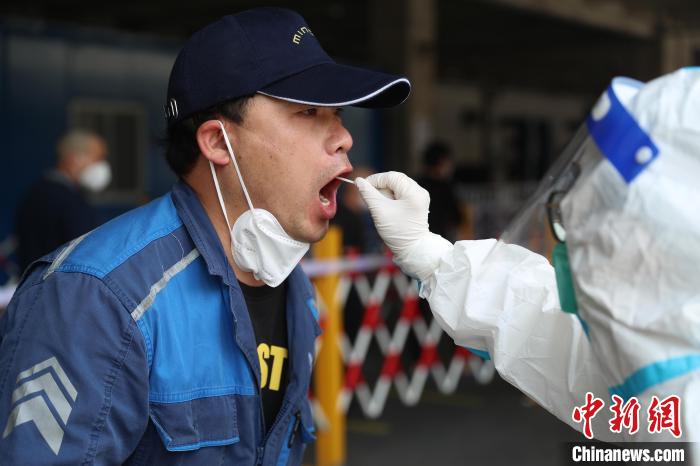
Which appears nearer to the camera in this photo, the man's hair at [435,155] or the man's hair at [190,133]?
the man's hair at [190,133]

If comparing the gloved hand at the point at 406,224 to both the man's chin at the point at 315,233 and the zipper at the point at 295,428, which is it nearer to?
the man's chin at the point at 315,233

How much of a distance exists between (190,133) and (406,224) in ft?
1.59

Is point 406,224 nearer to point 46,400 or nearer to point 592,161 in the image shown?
point 592,161

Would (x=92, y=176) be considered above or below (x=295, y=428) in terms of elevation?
below

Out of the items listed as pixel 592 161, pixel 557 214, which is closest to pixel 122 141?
pixel 557 214

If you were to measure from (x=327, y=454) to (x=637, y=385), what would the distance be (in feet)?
12.7

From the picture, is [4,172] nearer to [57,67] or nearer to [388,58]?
[57,67]

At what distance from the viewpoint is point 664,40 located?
1778 cm

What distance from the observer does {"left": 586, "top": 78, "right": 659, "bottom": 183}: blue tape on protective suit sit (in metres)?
1.14

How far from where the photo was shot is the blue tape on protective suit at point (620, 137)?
114 centimetres

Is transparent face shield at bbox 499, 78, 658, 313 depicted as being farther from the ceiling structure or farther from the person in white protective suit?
the ceiling structure

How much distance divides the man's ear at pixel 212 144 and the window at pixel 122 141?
25.2 ft

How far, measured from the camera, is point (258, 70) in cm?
162

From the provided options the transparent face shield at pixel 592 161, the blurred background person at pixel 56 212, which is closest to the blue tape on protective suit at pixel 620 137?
the transparent face shield at pixel 592 161
